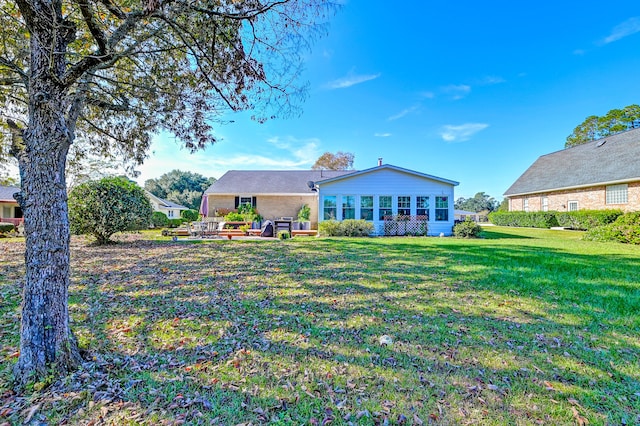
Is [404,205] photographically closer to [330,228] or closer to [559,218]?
[330,228]

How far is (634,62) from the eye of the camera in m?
17.1

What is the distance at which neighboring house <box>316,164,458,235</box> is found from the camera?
1650cm

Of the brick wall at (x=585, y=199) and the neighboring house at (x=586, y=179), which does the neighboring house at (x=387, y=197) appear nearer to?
the brick wall at (x=585, y=199)

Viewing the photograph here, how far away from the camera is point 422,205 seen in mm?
16656

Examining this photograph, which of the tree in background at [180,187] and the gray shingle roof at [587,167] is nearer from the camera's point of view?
the gray shingle roof at [587,167]

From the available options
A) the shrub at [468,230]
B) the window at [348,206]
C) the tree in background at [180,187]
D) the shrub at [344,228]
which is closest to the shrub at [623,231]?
the shrub at [468,230]

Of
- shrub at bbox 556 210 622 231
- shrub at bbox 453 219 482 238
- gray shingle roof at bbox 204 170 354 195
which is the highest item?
gray shingle roof at bbox 204 170 354 195

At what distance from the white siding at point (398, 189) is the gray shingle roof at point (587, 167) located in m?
12.5

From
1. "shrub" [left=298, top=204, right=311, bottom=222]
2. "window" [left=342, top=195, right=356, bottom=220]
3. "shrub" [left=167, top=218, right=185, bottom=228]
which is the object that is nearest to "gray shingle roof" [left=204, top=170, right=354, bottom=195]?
"shrub" [left=298, top=204, right=311, bottom=222]

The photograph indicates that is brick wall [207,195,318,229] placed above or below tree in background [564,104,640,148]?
below

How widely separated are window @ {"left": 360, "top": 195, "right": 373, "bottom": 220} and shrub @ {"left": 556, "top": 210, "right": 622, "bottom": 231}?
15542mm

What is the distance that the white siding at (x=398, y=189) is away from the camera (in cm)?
1650

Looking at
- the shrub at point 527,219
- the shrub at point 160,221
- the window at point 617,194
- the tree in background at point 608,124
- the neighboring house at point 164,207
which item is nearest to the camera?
the window at point 617,194

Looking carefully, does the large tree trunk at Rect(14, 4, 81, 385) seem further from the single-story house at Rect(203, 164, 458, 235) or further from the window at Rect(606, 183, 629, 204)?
the window at Rect(606, 183, 629, 204)
